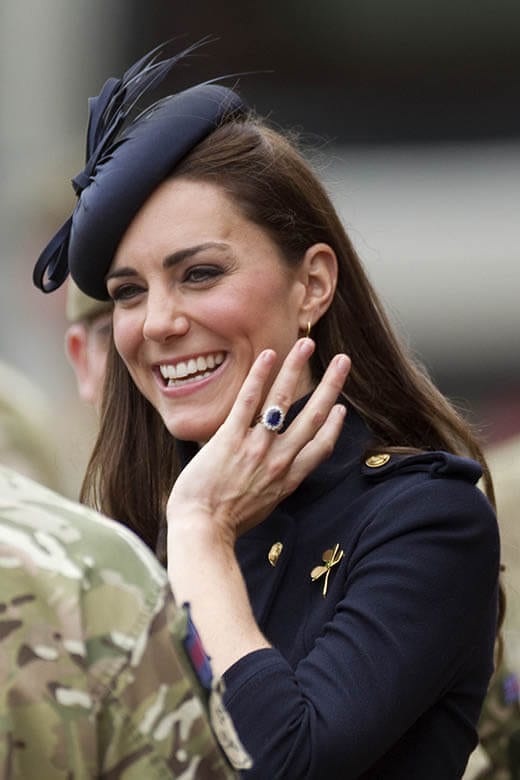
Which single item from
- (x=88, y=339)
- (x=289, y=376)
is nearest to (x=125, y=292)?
(x=289, y=376)

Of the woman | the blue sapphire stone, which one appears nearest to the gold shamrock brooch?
the woman

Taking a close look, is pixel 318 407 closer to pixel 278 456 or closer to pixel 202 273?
pixel 278 456

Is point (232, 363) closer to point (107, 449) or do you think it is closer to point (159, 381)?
point (159, 381)

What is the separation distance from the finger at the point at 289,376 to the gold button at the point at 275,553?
211mm

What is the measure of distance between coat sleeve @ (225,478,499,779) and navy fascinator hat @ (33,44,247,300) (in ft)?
2.30

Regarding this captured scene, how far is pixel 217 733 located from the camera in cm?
168

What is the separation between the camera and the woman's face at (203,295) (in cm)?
307

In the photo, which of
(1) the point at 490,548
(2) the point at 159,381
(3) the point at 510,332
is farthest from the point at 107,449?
(3) the point at 510,332

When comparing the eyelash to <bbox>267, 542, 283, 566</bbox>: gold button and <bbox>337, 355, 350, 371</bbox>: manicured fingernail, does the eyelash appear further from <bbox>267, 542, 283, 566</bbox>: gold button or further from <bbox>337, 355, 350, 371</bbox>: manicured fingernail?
<bbox>267, 542, 283, 566</bbox>: gold button

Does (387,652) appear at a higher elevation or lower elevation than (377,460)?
lower

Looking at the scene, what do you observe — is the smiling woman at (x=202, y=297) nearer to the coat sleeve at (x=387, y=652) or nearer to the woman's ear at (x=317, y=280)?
the woman's ear at (x=317, y=280)

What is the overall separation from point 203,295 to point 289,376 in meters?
0.21

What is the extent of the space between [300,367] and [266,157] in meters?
0.42

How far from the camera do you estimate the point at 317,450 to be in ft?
9.57
